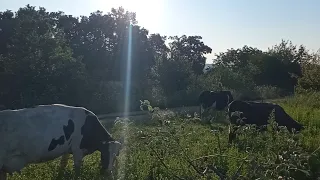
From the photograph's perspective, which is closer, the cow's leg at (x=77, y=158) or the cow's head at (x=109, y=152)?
the cow's head at (x=109, y=152)

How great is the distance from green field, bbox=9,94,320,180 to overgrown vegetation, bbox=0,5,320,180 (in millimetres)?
18

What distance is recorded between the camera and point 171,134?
4727 mm

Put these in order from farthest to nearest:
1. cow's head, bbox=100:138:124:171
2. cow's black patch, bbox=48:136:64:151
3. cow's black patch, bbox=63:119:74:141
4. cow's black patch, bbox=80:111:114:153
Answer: cow's black patch, bbox=80:111:114:153, cow's head, bbox=100:138:124:171, cow's black patch, bbox=63:119:74:141, cow's black patch, bbox=48:136:64:151

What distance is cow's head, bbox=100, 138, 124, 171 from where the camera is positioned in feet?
26.7

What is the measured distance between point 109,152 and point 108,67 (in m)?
31.6

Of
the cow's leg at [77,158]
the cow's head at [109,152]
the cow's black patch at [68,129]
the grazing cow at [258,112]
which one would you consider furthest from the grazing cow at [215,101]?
the cow's black patch at [68,129]

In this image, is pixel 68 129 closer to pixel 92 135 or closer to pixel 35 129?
pixel 92 135

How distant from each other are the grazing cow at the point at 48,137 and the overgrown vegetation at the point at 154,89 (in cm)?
42

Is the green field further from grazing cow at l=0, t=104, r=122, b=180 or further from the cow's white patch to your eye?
the cow's white patch

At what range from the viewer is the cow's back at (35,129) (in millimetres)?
7023

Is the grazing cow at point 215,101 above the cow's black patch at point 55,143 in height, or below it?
above

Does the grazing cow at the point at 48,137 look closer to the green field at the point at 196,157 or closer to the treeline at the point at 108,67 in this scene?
the green field at the point at 196,157

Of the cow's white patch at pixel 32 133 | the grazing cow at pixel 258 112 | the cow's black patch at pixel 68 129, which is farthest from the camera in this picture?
the grazing cow at pixel 258 112

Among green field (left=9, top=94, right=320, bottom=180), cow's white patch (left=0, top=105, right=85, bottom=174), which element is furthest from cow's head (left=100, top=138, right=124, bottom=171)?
cow's white patch (left=0, top=105, right=85, bottom=174)
